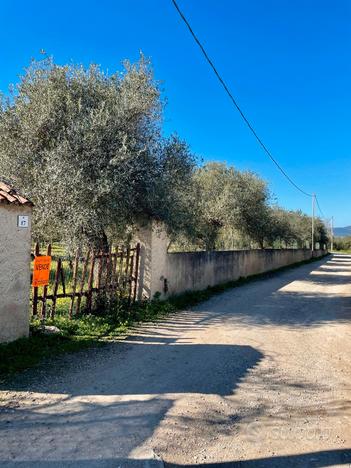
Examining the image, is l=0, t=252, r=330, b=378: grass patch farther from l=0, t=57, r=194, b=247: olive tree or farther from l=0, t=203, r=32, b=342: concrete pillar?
l=0, t=57, r=194, b=247: olive tree

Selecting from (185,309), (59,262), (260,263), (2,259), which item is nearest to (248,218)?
(260,263)

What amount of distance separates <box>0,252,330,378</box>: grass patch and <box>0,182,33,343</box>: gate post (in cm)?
29

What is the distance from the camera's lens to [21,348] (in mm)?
6535

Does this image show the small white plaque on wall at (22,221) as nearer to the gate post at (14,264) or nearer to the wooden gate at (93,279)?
the gate post at (14,264)

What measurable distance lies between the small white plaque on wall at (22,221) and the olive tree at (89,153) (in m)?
2.06

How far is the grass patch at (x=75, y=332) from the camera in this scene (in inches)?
244

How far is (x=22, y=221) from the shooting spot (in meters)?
6.99

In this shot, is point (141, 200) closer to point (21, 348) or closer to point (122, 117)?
point (122, 117)

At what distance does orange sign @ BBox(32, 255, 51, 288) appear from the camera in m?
7.67

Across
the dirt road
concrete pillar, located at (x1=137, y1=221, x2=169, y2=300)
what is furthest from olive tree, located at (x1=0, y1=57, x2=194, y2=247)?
the dirt road

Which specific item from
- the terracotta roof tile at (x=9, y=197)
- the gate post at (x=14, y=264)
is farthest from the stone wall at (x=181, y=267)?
the terracotta roof tile at (x=9, y=197)

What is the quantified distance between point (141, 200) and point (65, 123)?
2.47 metres

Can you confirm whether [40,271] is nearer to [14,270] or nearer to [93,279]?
[14,270]

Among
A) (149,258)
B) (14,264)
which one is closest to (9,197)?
(14,264)
